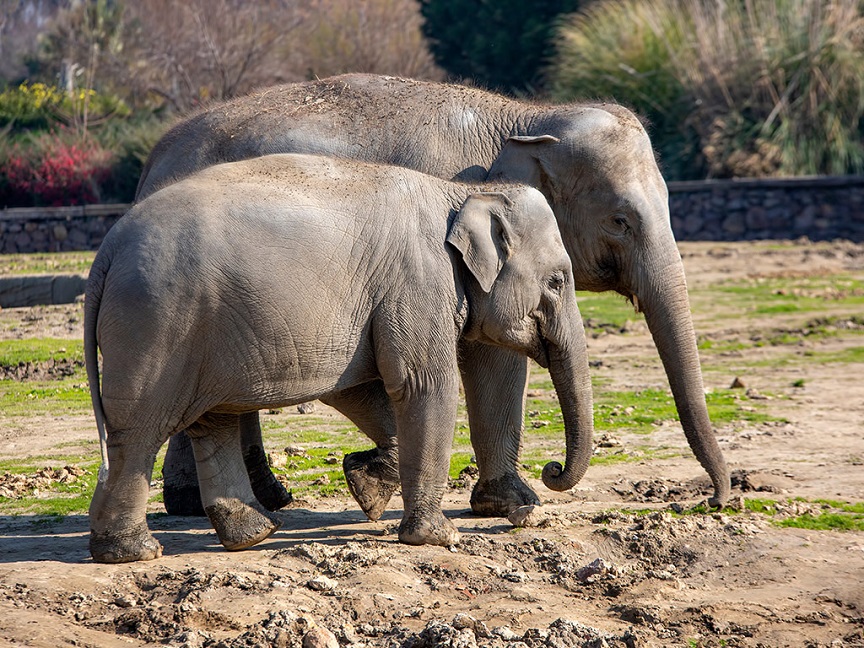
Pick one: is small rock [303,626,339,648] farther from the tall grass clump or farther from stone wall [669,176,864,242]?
the tall grass clump

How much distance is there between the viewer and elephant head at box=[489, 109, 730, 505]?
7.33 meters

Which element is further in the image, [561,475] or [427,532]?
[561,475]

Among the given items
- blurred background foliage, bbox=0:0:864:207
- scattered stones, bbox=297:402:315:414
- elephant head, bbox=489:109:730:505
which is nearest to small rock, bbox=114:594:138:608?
elephant head, bbox=489:109:730:505

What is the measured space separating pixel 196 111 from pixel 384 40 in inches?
1047

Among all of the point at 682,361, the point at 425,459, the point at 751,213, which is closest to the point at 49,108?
the point at 751,213

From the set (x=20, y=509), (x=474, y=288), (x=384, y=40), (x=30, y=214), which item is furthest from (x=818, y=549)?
(x=384, y=40)

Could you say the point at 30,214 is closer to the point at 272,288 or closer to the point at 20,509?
the point at 20,509

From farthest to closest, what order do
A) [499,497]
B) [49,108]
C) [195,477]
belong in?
1. [49,108]
2. [195,477]
3. [499,497]

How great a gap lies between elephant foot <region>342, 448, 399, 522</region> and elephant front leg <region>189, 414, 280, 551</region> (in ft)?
2.00

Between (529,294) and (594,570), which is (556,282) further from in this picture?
(594,570)

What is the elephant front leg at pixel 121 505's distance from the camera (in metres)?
5.84

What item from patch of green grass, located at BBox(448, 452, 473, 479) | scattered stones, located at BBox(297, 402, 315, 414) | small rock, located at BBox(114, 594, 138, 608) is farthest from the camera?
scattered stones, located at BBox(297, 402, 315, 414)

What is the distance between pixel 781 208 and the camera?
2105 centimetres

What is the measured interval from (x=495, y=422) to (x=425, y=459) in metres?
0.96
